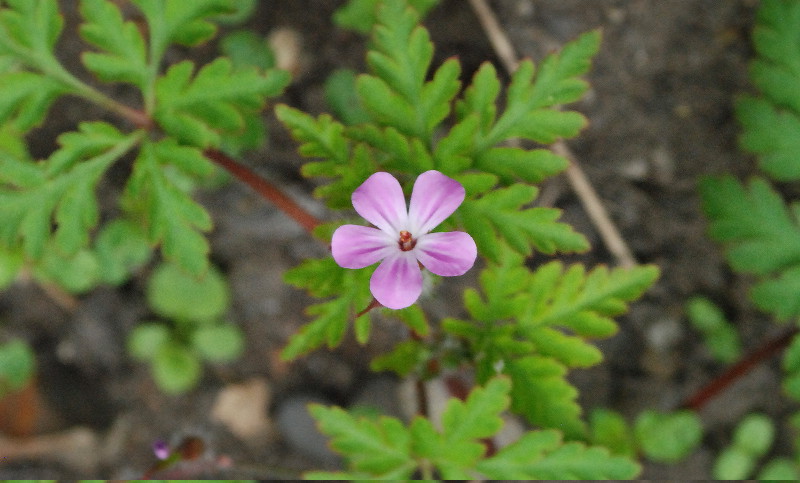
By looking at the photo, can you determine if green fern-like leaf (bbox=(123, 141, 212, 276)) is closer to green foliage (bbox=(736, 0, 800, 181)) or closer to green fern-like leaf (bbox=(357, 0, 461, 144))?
green fern-like leaf (bbox=(357, 0, 461, 144))

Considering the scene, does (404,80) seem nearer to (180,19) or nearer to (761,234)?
(180,19)

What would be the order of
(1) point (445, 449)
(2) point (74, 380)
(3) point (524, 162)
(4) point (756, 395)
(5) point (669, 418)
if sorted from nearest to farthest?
(3) point (524, 162), (1) point (445, 449), (5) point (669, 418), (4) point (756, 395), (2) point (74, 380)

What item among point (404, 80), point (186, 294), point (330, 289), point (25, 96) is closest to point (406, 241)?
point (330, 289)

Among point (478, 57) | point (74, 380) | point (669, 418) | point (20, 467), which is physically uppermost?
point (478, 57)

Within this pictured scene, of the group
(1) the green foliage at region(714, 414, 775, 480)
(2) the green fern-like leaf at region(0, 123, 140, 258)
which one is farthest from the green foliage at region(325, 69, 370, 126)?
(1) the green foliage at region(714, 414, 775, 480)

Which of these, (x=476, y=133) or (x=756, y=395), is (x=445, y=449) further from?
(x=756, y=395)

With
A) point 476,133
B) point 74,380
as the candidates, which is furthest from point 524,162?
point 74,380
